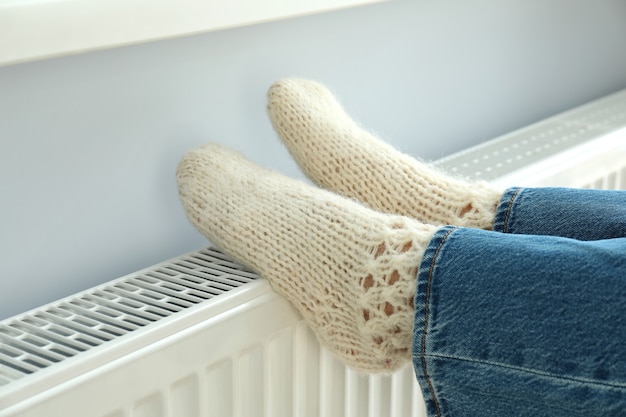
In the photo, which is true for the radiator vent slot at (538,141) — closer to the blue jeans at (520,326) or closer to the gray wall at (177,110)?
the gray wall at (177,110)

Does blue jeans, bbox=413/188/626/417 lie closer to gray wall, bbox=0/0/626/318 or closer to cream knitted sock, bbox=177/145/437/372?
cream knitted sock, bbox=177/145/437/372

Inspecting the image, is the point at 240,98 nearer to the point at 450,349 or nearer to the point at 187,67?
the point at 187,67

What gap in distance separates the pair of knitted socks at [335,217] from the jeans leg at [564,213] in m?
0.02

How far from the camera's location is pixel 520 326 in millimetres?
429

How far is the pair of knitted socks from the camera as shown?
1.62ft

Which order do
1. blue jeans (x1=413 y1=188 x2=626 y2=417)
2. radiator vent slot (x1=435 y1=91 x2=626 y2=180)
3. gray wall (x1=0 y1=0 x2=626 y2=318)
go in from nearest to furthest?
blue jeans (x1=413 y1=188 x2=626 y2=417), gray wall (x1=0 y1=0 x2=626 y2=318), radiator vent slot (x1=435 y1=91 x2=626 y2=180)

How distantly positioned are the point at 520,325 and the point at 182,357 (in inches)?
6.9

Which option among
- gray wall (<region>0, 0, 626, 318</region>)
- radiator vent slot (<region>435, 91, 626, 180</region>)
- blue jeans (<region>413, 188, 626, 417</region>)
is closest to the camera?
blue jeans (<region>413, 188, 626, 417</region>)

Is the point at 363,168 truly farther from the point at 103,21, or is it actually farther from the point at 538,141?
the point at 538,141

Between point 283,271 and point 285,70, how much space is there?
248mm

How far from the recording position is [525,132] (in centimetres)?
90

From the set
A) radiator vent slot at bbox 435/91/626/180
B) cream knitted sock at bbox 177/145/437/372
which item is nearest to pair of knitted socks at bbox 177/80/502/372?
cream knitted sock at bbox 177/145/437/372

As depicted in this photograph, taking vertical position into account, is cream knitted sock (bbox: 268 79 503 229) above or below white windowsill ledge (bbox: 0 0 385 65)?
below

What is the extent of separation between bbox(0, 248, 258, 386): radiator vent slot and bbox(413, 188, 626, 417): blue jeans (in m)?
0.13
